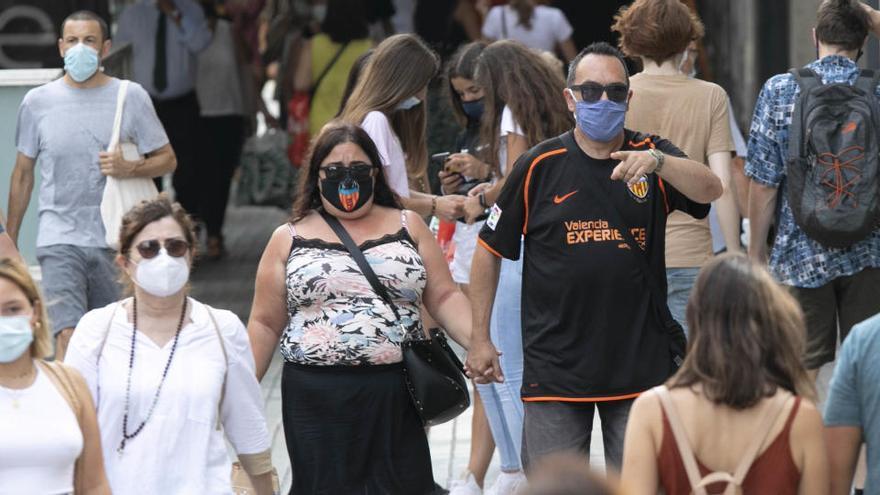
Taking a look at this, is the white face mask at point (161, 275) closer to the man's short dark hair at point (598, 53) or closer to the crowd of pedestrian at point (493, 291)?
the crowd of pedestrian at point (493, 291)

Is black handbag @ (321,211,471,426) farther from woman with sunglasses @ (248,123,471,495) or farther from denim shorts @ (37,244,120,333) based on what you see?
denim shorts @ (37,244,120,333)

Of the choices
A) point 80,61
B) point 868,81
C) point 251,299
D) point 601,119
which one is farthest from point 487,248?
point 251,299

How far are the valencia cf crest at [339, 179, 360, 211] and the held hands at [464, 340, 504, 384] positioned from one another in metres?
0.58

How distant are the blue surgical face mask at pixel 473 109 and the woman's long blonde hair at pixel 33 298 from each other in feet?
10.0

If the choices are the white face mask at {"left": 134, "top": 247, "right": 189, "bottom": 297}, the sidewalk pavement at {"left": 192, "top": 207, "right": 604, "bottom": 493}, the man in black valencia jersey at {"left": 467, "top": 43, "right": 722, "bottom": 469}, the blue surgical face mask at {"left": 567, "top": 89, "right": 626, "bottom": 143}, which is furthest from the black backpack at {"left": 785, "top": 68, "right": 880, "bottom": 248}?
the white face mask at {"left": 134, "top": 247, "right": 189, "bottom": 297}

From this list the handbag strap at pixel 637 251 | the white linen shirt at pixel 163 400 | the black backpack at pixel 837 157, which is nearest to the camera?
the white linen shirt at pixel 163 400

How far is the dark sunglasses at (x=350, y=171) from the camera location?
5.75 meters

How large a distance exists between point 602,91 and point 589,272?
21.5 inches

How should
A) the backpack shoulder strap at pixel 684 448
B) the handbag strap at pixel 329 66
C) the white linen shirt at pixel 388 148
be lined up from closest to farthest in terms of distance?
the backpack shoulder strap at pixel 684 448 → the white linen shirt at pixel 388 148 → the handbag strap at pixel 329 66

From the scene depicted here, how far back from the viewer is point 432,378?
557 cm

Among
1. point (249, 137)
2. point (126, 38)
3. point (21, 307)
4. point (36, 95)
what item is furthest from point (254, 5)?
point (21, 307)

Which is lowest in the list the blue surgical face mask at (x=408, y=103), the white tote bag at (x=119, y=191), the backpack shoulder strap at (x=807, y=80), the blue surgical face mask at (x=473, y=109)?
the white tote bag at (x=119, y=191)

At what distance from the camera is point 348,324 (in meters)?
5.56

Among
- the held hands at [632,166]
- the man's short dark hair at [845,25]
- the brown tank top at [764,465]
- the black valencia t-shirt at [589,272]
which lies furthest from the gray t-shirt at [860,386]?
the man's short dark hair at [845,25]
